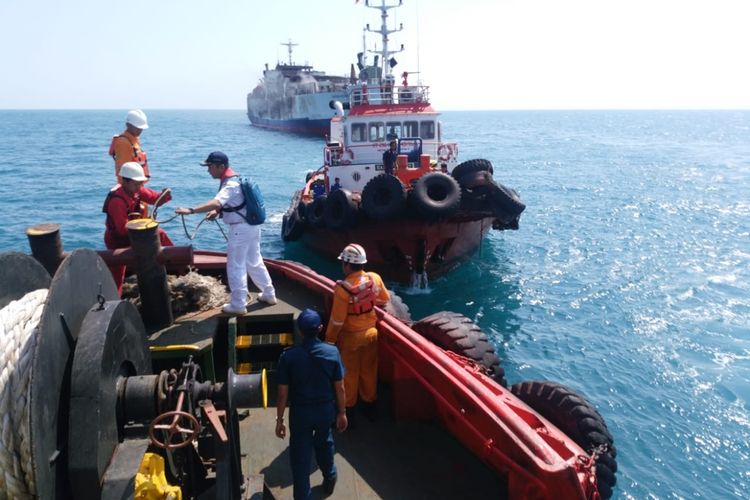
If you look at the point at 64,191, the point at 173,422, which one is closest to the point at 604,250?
the point at 173,422

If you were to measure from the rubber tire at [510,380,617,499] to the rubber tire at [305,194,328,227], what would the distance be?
931 cm

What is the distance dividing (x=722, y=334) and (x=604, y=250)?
698cm

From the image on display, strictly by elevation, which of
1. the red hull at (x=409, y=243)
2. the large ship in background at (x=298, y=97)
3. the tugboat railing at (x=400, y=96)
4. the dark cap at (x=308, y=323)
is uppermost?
the large ship in background at (x=298, y=97)

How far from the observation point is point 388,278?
13680 mm

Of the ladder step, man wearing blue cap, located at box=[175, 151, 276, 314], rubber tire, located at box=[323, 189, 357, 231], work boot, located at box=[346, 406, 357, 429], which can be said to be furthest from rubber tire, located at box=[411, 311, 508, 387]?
rubber tire, located at box=[323, 189, 357, 231]

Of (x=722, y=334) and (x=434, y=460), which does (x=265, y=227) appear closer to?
(x=722, y=334)

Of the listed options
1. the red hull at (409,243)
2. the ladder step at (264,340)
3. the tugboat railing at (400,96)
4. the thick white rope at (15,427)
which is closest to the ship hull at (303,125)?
the tugboat railing at (400,96)

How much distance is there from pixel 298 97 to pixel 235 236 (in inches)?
2486

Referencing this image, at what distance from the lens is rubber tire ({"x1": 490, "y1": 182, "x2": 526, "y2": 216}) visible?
40.3ft

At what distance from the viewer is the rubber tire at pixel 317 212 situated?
14.0 m

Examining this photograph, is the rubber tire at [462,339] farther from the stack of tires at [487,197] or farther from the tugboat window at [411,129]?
the tugboat window at [411,129]

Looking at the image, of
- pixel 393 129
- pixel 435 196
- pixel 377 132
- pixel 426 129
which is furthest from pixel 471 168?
pixel 377 132

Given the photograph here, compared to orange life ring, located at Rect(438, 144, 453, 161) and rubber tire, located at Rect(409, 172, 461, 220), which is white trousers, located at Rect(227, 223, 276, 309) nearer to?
rubber tire, located at Rect(409, 172, 461, 220)

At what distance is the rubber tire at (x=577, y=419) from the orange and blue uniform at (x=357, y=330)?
1717 millimetres
